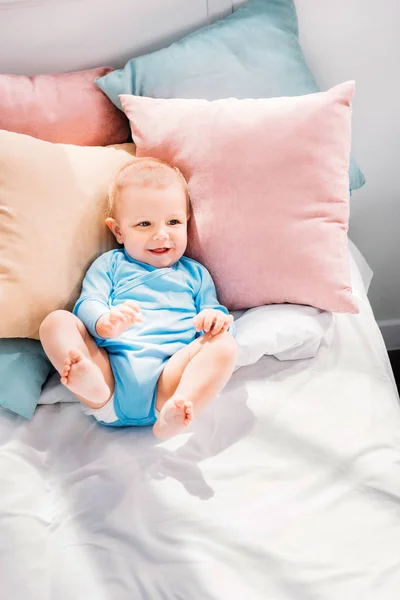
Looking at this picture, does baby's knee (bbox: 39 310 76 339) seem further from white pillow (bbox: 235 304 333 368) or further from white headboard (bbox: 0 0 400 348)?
white headboard (bbox: 0 0 400 348)

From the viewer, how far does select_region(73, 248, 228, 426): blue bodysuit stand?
1.16 meters

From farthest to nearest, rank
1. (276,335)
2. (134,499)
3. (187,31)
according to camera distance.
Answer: (187,31) → (276,335) → (134,499)

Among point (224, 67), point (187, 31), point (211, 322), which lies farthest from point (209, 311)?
point (187, 31)

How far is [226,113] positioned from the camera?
4.37ft

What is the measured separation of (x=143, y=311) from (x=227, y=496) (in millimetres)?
390

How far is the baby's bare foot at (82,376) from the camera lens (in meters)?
1.09

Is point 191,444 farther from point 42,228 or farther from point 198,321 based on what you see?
point 42,228

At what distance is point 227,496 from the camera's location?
1.04m

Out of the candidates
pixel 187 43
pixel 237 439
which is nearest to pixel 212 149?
pixel 187 43

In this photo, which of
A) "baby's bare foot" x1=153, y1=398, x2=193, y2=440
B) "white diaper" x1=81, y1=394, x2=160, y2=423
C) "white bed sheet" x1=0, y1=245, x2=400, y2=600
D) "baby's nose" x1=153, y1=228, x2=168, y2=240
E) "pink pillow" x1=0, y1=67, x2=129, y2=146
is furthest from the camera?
"pink pillow" x1=0, y1=67, x2=129, y2=146

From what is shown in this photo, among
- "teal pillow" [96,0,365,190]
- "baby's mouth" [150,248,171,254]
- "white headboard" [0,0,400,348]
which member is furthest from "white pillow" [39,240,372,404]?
"white headboard" [0,0,400,348]

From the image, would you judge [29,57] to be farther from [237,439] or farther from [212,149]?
[237,439]

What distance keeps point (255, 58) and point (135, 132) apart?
320mm

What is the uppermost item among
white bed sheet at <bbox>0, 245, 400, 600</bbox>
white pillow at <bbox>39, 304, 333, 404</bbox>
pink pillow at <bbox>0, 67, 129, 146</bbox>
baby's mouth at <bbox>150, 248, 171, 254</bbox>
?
pink pillow at <bbox>0, 67, 129, 146</bbox>
